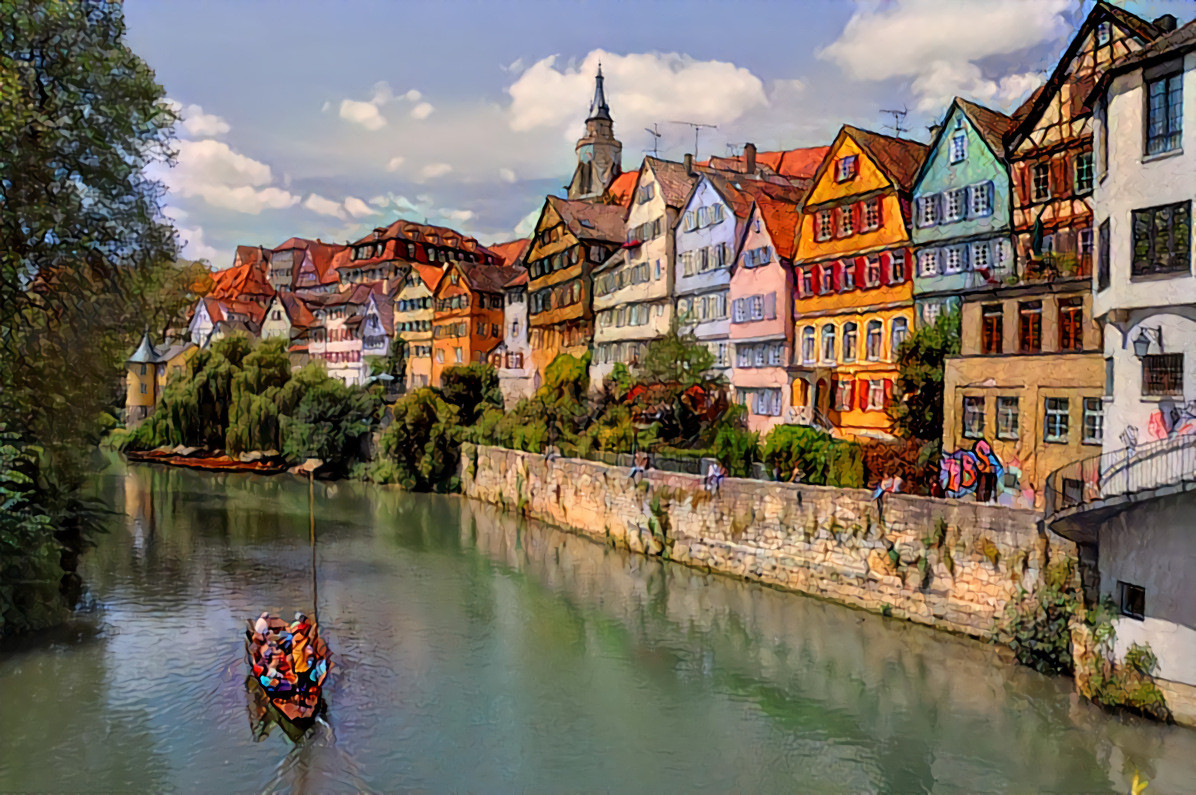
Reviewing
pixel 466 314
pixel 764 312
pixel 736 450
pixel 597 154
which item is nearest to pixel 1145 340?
pixel 736 450

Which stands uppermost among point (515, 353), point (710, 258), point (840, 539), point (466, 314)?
point (710, 258)

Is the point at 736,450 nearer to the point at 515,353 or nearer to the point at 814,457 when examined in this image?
the point at 814,457

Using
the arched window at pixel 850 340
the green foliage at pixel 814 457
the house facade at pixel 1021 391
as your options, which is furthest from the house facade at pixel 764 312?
the house facade at pixel 1021 391

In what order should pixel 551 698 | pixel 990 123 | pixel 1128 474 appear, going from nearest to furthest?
pixel 1128 474
pixel 551 698
pixel 990 123

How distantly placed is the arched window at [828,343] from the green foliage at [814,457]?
16.8 ft

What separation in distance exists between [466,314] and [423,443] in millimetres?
12529

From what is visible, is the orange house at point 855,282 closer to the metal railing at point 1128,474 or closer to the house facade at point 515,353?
the metal railing at point 1128,474

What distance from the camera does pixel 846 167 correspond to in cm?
3106

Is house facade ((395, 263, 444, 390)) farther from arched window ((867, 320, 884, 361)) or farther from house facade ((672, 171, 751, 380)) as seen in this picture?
arched window ((867, 320, 884, 361))

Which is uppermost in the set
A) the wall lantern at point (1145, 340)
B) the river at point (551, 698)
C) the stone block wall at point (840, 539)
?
the wall lantern at point (1145, 340)

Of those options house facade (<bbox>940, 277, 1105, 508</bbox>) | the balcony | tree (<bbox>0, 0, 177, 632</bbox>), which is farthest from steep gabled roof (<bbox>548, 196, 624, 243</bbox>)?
the balcony

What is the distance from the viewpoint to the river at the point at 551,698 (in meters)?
14.5

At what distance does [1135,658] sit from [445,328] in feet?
159

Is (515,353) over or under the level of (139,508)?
over
